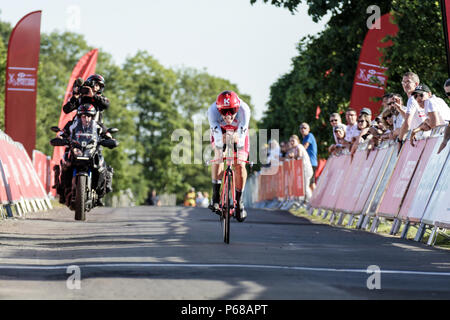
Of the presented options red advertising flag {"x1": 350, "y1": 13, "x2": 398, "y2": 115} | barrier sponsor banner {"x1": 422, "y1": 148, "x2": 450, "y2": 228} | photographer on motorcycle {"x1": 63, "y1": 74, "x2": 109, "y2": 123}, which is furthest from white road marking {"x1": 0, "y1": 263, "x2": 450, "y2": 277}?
red advertising flag {"x1": 350, "y1": 13, "x2": 398, "y2": 115}

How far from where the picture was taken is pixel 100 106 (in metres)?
16.9

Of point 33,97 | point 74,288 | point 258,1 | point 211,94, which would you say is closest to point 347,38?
point 258,1

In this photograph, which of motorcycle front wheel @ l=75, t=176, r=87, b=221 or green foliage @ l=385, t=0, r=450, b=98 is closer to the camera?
motorcycle front wheel @ l=75, t=176, r=87, b=221

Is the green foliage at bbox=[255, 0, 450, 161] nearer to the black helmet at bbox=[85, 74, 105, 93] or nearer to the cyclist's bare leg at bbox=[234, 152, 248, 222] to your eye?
the black helmet at bbox=[85, 74, 105, 93]

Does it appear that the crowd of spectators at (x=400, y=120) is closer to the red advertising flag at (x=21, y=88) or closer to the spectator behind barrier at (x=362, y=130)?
the spectator behind barrier at (x=362, y=130)

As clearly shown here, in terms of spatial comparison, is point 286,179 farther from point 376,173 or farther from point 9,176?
point 376,173

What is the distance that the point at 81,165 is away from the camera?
53.1ft

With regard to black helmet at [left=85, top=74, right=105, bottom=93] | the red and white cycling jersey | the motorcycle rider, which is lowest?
the red and white cycling jersey

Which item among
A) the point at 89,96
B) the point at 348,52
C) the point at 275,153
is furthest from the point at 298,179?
the point at 89,96

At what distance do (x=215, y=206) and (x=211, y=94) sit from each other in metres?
103

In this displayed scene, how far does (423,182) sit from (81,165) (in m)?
5.17

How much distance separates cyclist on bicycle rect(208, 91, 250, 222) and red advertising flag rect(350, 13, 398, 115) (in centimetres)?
1500

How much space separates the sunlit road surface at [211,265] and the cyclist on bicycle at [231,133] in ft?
1.87

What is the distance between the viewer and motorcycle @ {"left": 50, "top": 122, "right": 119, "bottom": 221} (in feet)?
51.9
